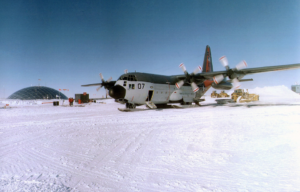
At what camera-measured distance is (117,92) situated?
15.6m

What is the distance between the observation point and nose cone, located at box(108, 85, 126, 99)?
15485 mm

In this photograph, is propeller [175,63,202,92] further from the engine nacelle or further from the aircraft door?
the engine nacelle

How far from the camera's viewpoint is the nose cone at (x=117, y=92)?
50.8 ft

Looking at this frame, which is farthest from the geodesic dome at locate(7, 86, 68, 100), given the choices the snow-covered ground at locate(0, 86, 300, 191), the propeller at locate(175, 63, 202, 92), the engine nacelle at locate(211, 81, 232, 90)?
the snow-covered ground at locate(0, 86, 300, 191)

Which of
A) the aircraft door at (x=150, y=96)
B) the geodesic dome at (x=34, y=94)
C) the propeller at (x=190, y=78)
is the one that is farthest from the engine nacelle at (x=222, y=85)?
the geodesic dome at (x=34, y=94)

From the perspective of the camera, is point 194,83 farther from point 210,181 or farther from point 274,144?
point 210,181

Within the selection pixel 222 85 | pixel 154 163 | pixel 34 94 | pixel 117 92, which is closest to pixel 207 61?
pixel 222 85

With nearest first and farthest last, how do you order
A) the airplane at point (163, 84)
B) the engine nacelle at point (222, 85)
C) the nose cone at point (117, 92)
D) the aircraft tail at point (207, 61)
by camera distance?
the nose cone at point (117, 92), the airplane at point (163, 84), the engine nacelle at point (222, 85), the aircraft tail at point (207, 61)

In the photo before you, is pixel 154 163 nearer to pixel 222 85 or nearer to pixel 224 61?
pixel 224 61

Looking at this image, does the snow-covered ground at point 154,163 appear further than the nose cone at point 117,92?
No

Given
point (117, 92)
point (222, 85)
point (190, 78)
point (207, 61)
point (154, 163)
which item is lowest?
point (154, 163)

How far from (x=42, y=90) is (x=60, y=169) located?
3514 inches

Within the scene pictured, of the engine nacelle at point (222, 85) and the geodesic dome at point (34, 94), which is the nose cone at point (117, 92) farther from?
the geodesic dome at point (34, 94)

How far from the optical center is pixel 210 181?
307 cm
